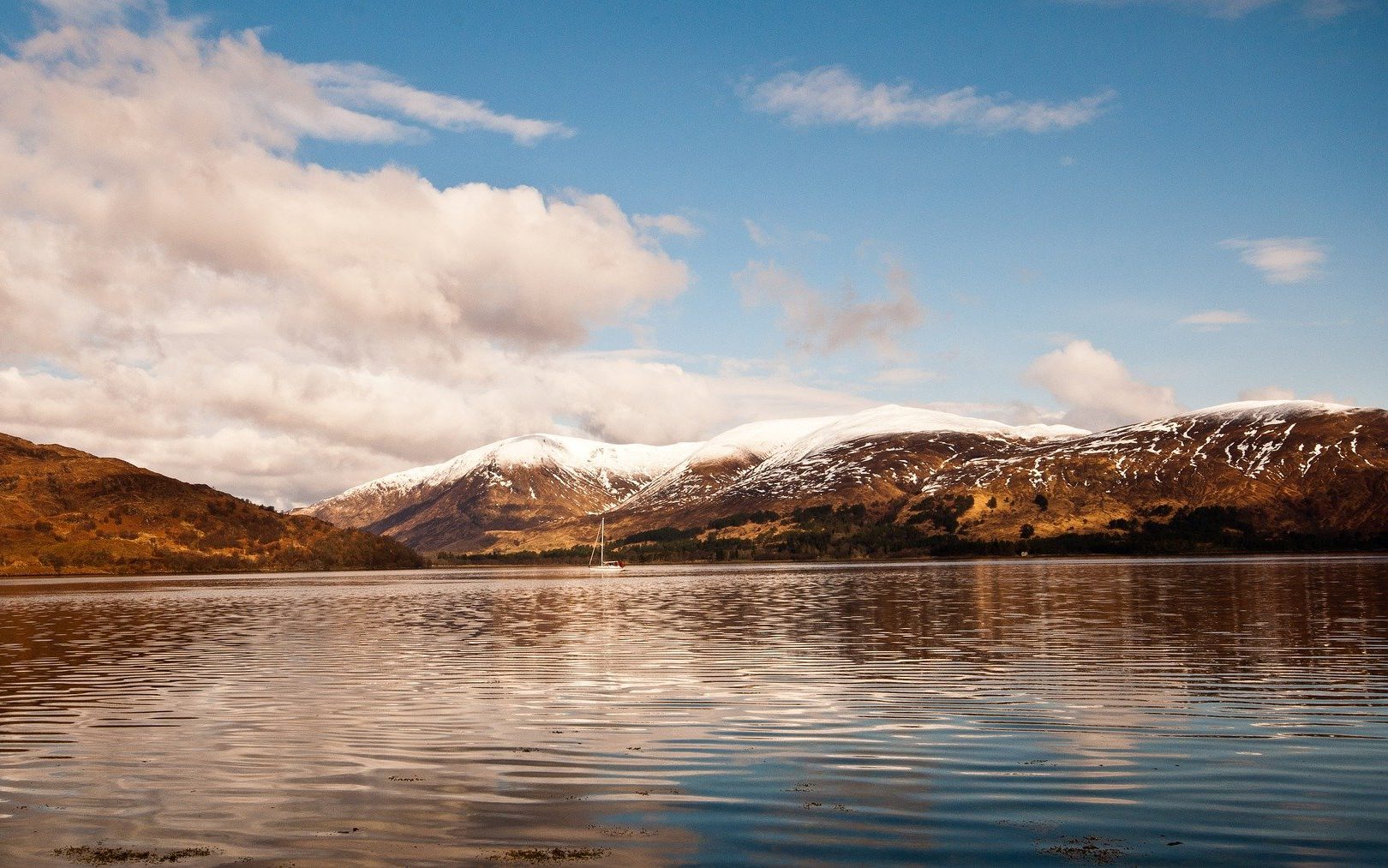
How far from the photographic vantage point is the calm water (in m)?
18.4

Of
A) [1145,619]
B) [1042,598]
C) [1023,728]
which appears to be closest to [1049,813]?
[1023,728]

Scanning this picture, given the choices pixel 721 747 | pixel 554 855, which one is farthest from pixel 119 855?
pixel 721 747

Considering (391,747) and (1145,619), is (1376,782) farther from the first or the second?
(1145,619)

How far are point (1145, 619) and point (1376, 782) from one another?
50.9 metres

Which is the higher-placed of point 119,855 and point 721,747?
point 119,855

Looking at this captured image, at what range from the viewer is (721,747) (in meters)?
27.2

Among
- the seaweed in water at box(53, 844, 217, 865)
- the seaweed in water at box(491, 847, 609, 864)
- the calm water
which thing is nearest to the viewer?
the seaweed in water at box(491, 847, 609, 864)

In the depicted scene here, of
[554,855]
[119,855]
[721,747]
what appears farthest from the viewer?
[721,747]

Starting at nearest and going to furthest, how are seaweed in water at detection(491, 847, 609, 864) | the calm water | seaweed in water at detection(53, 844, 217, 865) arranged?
seaweed in water at detection(491, 847, 609, 864), seaweed in water at detection(53, 844, 217, 865), the calm water

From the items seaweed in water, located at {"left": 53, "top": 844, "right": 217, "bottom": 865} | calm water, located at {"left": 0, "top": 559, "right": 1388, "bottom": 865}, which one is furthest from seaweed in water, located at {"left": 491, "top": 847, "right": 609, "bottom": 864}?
seaweed in water, located at {"left": 53, "top": 844, "right": 217, "bottom": 865}

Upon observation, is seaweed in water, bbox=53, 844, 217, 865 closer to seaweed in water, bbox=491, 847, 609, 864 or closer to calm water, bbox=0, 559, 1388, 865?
calm water, bbox=0, 559, 1388, 865

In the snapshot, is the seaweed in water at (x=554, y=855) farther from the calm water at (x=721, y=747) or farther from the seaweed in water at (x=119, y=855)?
the seaweed in water at (x=119, y=855)

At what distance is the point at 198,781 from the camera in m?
23.7

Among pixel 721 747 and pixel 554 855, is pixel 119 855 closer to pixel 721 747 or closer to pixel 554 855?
pixel 554 855
